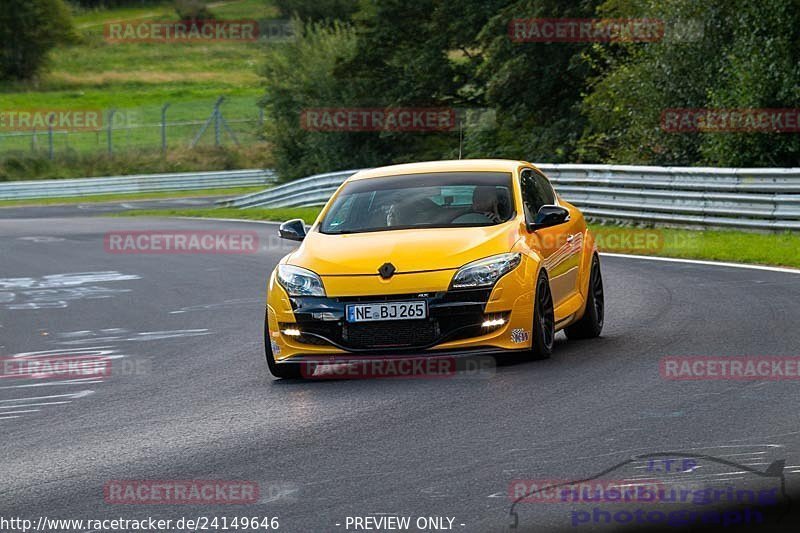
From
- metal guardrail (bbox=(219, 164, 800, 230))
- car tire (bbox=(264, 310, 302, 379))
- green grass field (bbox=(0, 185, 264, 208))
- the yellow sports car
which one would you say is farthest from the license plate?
green grass field (bbox=(0, 185, 264, 208))

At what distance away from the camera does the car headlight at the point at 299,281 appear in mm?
9344

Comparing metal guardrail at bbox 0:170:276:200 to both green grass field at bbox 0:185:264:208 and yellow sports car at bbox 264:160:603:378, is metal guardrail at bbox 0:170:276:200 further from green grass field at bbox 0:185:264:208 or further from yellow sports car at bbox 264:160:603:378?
yellow sports car at bbox 264:160:603:378

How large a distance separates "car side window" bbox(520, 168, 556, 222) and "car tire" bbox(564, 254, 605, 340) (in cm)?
72

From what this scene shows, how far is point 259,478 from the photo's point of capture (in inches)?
248

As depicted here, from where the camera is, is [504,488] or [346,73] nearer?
[504,488]

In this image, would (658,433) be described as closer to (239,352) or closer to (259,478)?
(259,478)

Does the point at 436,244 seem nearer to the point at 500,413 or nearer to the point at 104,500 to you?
the point at 500,413

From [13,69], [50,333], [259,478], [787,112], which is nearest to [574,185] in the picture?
[787,112]

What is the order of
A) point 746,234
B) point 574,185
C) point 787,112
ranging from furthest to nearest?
point 574,185
point 787,112
point 746,234

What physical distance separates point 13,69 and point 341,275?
8952 centimetres

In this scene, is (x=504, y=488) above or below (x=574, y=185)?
above

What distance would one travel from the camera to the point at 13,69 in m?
94.0

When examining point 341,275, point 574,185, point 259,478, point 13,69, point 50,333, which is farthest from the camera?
point 13,69

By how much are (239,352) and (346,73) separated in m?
34.8
